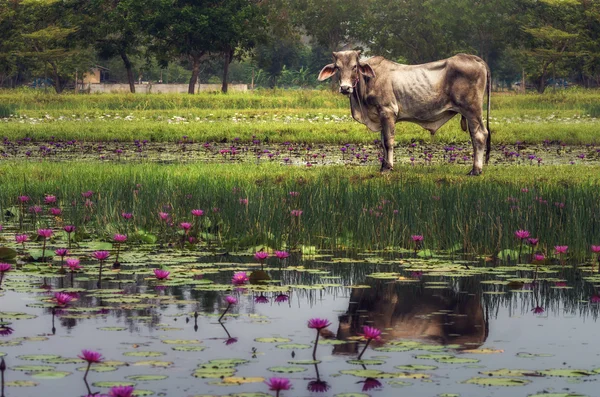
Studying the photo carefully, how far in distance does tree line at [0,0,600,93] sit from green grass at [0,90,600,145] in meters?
6.64

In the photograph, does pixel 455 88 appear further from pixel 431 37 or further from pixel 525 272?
pixel 431 37

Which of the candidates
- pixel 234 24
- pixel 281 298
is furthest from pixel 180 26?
pixel 281 298

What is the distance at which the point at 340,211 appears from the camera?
35.4 feet

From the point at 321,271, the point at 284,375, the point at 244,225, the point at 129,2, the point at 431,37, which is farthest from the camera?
the point at 431,37

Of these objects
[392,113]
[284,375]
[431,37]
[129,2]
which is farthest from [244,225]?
[431,37]

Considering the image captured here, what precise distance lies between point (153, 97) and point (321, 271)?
35098 mm

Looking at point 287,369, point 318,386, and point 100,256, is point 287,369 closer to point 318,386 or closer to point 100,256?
point 318,386

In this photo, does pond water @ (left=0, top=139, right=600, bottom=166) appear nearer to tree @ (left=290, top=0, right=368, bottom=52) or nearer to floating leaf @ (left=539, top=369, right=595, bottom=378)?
floating leaf @ (left=539, top=369, right=595, bottom=378)

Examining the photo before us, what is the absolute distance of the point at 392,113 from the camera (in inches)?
640

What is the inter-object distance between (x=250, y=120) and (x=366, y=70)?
60.2 feet

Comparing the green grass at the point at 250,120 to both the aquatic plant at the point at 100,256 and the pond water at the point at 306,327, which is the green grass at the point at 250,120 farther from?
the aquatic plant at the point at 100,256

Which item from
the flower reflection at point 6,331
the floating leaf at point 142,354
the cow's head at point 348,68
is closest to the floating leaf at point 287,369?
the floating leaf at point 142,354

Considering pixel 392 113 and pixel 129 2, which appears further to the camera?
pixel 129 2

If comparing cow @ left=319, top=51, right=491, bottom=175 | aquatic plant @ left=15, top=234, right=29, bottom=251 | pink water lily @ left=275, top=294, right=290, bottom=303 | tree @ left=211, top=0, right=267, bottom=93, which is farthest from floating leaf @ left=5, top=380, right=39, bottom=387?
tree @ left=211, top=0, right=267, bottom=93
